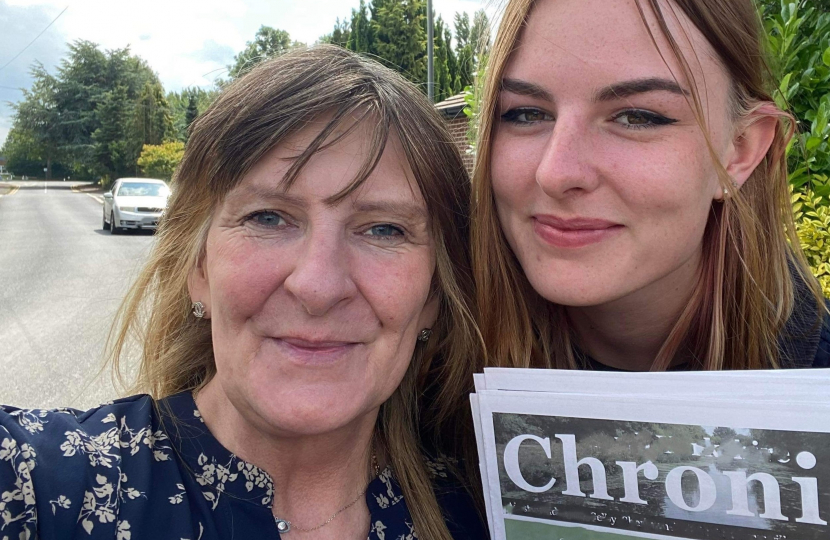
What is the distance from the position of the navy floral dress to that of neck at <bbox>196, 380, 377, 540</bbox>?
0.03 metres

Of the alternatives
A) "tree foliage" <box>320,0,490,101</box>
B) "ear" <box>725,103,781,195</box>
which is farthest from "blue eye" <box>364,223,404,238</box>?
"tree foliage" <box>320,0,490,101</box>

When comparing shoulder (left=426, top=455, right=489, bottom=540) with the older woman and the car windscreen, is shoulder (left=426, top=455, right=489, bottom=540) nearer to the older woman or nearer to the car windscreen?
the older woman

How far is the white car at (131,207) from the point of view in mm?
16750

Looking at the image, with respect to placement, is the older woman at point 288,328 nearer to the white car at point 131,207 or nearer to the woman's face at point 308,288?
the woman's face at point 308,288

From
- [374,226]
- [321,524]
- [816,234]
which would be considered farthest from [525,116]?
[816,234]

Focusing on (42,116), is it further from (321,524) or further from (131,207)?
(321,524)

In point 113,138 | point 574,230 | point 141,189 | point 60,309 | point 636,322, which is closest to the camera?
point 574,230

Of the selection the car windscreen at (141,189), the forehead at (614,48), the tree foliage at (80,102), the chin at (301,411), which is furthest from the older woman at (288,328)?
the tree foliage at (80,102)

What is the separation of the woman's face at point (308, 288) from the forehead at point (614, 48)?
1.36 ft

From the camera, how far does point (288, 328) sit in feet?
4.76

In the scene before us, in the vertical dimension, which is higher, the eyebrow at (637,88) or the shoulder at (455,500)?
the eyebrow at (637,88)

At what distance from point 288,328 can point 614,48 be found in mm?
906

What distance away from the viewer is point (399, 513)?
164cm

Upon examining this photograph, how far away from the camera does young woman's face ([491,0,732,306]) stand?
148 centimetres
